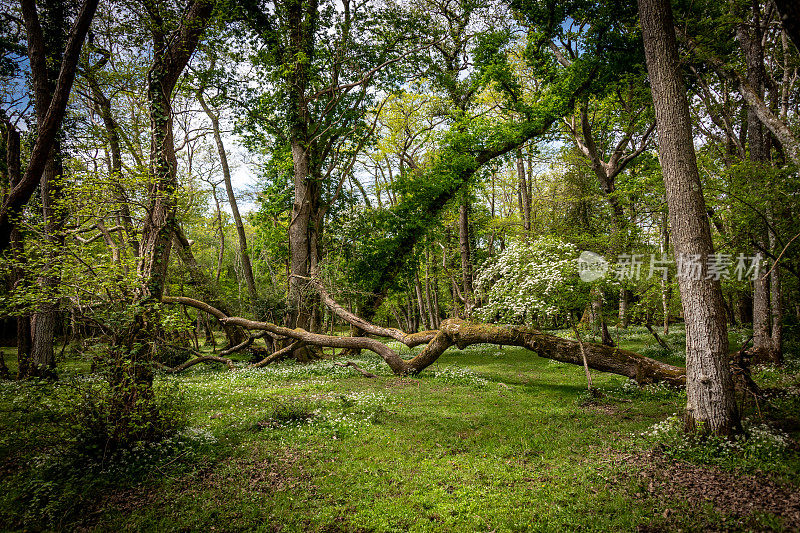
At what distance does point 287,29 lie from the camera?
14.7 metres

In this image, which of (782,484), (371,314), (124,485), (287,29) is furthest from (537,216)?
(124,485)

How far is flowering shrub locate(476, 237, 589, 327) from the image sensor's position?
1011 centimetres

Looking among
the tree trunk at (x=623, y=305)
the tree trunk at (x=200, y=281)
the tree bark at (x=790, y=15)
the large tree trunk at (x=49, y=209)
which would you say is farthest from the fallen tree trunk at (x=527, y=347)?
the tree bark at (x=790, y=15)

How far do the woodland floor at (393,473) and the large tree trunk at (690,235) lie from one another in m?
0.83

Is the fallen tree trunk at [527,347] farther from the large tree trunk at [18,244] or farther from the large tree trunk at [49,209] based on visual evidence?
the large tree trunk at [18,244]

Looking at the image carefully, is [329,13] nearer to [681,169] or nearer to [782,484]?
[681,169]

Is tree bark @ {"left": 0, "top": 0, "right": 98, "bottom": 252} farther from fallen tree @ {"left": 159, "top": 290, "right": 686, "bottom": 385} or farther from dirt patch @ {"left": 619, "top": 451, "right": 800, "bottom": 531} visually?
fallen tree @ {"left": 159, "top": 290, "right": 686, "bottom": 385}

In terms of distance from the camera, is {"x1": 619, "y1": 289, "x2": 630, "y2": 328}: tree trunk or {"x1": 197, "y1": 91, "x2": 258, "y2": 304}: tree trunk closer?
{"x1": 619, "y1": 289, "x2": 630, "y2": 328}: tree trunk

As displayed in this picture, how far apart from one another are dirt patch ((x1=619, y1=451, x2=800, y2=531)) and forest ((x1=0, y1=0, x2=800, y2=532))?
44 millimetres

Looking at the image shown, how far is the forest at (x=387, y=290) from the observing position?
16.1 ft

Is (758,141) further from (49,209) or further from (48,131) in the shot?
(49,209)

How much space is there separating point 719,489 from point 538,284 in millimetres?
6237

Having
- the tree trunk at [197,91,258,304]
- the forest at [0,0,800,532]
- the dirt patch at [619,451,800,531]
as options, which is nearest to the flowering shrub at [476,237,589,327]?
the forest at [0,0,800,532]

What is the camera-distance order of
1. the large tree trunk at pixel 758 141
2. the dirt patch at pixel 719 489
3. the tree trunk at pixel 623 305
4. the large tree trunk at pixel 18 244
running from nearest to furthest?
the dirt patch at pixel 719 489, the large tree trunk at pixel 18 244, the large tree trunk at pixel 758 141, the tree trunk at pixel 623 305
